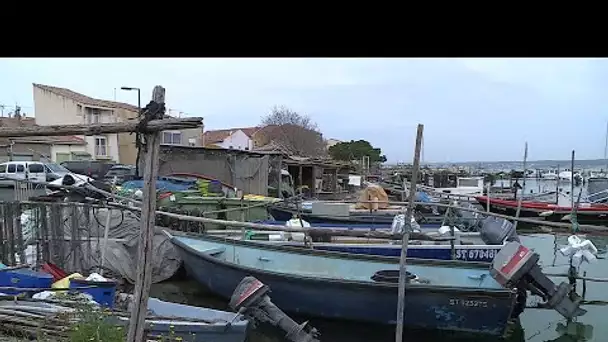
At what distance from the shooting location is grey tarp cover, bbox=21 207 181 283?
26.1ft

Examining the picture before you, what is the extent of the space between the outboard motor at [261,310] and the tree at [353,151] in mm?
32027

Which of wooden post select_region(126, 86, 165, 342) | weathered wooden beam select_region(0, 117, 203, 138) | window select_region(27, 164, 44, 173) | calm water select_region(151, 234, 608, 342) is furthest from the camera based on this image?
window select_region(27, 164, 44, 173)

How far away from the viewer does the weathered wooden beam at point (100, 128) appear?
2.93 metres

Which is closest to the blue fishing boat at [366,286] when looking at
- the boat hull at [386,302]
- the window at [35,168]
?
the boat hull at [386,302]

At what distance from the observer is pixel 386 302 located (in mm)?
6973

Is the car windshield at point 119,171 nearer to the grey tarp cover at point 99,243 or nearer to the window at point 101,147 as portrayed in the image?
the window at point 101,147

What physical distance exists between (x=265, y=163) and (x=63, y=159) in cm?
1436

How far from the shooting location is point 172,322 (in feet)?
16.6

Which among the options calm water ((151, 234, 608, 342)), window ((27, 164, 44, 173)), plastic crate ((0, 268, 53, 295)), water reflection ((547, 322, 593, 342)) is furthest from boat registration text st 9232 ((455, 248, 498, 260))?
window ((27, 164, 44, 173))

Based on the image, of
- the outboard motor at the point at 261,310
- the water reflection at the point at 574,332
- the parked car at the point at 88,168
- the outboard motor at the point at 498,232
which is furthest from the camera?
the parked car at the point at 88,168

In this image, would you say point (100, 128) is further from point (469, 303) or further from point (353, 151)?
point (353, 151)

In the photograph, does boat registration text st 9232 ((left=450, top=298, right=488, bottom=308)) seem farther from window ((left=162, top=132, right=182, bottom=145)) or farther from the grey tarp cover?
window ((left=162, top=132, right=182, bottom=145))

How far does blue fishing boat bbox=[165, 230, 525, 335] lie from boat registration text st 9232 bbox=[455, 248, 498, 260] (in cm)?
121

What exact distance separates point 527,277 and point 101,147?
2794cm
